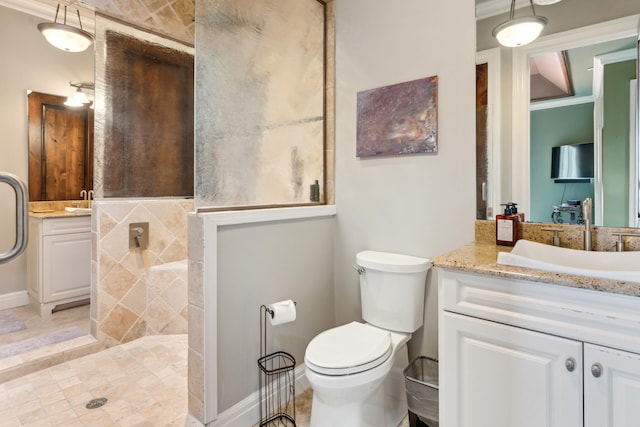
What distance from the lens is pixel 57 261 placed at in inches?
119

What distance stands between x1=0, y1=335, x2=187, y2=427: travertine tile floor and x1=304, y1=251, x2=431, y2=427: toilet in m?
0.83

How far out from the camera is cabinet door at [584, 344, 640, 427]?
3.21ft

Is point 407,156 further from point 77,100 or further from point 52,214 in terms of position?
point 77,100

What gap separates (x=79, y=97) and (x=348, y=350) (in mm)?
3523

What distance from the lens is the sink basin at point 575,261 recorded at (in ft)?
3.40

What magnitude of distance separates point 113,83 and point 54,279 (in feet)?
5.91

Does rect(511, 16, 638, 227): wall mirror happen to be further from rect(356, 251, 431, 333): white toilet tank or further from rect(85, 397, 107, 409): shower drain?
rect(85, 397, 107, 409): shower drain

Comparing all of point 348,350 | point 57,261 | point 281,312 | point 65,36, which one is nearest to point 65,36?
point 65,36

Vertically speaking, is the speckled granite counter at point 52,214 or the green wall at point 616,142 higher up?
the green wall at point 616,142

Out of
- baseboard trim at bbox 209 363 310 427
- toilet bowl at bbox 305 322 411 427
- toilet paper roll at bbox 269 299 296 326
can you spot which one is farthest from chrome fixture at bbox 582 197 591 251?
baseboard trim at bbox 209 363 310 427

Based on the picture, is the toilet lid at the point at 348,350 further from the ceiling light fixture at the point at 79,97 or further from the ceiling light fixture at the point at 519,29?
the ceiling light fixture at the point at 79,97

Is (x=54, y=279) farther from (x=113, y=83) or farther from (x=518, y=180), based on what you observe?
(x=518, y=180)

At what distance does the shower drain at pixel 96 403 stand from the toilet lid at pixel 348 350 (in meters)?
1.25

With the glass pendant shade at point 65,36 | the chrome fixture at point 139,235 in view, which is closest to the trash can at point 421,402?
the chrome fixture at point 139,235
